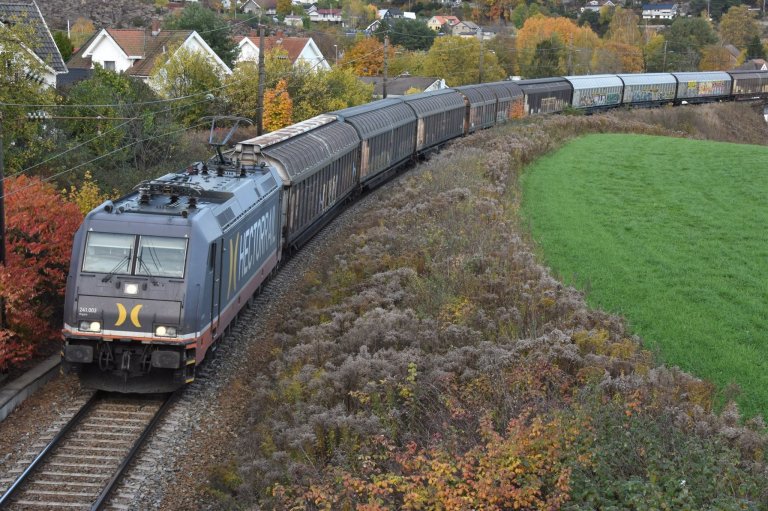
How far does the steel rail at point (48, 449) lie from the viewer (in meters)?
11.8

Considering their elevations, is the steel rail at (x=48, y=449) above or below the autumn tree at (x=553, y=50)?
below

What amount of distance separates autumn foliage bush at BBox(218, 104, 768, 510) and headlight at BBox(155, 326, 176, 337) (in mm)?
1770

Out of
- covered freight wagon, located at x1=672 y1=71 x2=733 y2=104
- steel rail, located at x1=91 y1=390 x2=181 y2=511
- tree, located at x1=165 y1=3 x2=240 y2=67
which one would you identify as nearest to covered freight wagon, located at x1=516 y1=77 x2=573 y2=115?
covered freight wagon, located at x1=672 y1=71 x2=733 y2=104

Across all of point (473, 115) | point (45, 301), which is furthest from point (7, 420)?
point (473, 115)

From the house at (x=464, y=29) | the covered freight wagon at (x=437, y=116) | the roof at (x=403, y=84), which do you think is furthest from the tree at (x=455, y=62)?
the house at (x=464, y=29)

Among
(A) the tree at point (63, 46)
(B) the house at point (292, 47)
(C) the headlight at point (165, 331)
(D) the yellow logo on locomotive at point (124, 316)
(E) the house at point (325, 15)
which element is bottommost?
(C) the headlight at point (165, 331)

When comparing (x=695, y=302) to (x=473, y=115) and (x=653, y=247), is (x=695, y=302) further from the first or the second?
(x=473, y=115)

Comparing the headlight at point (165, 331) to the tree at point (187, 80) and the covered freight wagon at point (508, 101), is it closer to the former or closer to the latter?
the tree at point (187, 80)

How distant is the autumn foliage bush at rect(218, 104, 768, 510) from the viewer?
30.1 ft

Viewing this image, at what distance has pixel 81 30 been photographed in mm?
122688

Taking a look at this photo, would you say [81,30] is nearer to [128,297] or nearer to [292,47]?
[292,47]

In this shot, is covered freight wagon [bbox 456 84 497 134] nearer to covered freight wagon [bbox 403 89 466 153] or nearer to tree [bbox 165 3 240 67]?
covered freight wagon [bbox 403 89 466 153]

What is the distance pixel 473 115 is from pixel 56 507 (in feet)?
119

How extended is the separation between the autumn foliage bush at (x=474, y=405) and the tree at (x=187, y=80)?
2552 cm
